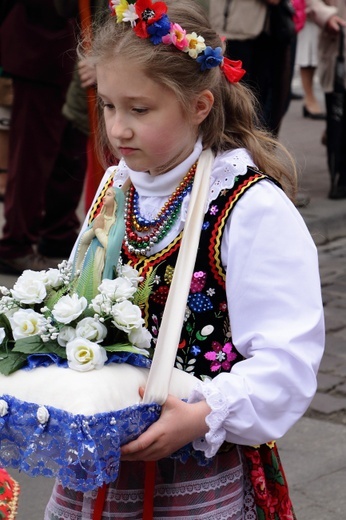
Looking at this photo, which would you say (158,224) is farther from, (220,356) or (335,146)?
(335,146)

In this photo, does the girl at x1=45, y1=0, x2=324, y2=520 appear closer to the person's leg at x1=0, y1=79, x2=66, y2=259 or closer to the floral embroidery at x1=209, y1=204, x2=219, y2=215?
the floral embroidery at x1=209, y1=204, x2=219, y2=215

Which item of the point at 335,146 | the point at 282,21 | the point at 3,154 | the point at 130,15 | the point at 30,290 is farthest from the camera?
the point at 335,146

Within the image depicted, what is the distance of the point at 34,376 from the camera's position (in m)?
2.09

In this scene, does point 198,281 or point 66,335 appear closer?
point 66,335

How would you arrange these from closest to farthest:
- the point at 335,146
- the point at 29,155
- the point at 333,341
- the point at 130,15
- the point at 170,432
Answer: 1. the point at 170,432
2. the point at 130,15
3. the point at 333,341
4. the point at 29,155
5. the point at 335,146

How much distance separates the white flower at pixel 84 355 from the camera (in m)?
2.06

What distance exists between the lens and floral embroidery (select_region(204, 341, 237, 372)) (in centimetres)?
232

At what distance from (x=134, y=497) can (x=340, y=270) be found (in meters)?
4.47

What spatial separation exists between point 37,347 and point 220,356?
39 cm

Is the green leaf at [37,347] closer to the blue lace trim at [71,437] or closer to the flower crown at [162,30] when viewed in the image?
the blue lace trim at [71,437]

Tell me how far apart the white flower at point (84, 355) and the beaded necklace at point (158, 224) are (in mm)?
388

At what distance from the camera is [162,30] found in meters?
2.31

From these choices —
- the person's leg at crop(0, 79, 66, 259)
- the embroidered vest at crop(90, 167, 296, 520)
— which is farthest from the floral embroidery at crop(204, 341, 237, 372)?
the person's leg at crop(0, 79, 66, 259)

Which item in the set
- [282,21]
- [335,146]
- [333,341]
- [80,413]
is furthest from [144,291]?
[335,146]
